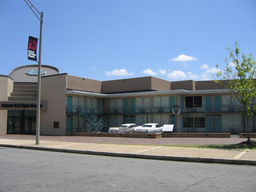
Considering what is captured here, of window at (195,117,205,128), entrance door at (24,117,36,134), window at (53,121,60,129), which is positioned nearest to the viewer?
window at (53,121,60,129)

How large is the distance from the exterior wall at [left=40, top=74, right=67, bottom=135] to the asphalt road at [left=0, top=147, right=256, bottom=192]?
2294 centimetres

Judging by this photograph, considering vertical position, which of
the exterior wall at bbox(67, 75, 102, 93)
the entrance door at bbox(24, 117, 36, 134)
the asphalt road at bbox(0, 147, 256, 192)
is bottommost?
the asphalt road at bbox(0, 147, 256, 192)

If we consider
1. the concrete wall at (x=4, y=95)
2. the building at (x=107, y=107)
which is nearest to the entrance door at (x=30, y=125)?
the building at (x=107, y=107)

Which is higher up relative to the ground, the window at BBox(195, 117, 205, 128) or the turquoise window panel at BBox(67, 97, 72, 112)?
the turquoise window panel at BBox(67, 97, 72, 112)

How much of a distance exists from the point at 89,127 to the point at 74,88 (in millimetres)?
5587

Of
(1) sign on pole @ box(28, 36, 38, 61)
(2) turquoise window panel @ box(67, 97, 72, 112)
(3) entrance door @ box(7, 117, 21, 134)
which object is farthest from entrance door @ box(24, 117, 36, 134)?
(1) sign on pole @ box(28, 36, 38, 61)

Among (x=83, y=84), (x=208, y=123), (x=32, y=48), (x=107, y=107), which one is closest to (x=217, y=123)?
(x=208, y=123)

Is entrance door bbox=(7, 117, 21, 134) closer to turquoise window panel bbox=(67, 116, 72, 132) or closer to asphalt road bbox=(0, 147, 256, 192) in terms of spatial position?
turquoise window panel bbox=(67, 116, 72, 132)

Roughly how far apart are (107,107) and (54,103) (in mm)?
7904

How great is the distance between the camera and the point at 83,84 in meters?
38.0

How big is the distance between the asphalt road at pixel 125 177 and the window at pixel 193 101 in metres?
24.7

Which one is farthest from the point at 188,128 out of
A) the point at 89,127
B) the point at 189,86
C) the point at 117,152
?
the point at 117,152

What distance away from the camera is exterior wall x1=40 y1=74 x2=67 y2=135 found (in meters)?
34.1

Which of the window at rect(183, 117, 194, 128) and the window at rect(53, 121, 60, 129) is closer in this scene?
the window at rect(53, 121, 60, 129)
